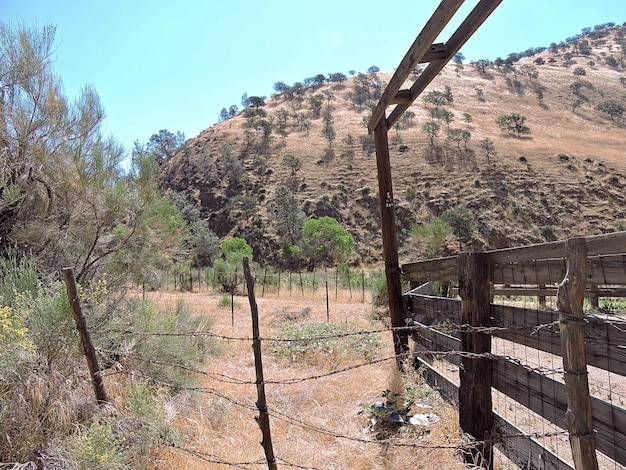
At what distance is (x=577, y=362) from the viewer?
1.90 m

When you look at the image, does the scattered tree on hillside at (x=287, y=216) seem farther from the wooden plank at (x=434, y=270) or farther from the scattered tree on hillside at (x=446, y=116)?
the wooden plank at (x=434, y=270)

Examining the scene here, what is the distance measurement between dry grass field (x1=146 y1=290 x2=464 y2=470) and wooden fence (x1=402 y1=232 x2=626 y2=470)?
450 millimetres

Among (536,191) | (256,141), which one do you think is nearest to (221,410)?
(536,191)

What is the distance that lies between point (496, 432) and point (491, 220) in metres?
36.8

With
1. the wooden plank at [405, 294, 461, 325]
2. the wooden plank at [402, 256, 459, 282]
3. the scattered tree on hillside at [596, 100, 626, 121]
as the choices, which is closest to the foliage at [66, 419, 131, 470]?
the wooden plank at [405, 294, 461, 325]

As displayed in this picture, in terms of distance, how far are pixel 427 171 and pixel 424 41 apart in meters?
42.2

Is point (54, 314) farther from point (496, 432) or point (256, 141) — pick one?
point (256, 141)

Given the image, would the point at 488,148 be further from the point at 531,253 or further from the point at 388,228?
the point at 531,253

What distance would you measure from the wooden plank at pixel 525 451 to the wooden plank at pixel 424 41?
2.82m

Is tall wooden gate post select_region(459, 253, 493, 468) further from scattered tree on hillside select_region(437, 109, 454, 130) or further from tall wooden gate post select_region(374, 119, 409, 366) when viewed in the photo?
scattered tree on hillside select_region(437, 109, 454, 130)

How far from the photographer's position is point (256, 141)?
54.6m

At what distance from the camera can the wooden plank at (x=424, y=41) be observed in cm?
315

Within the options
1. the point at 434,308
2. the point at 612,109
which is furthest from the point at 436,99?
the point at 434,308

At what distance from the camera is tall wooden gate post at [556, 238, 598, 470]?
188cm
